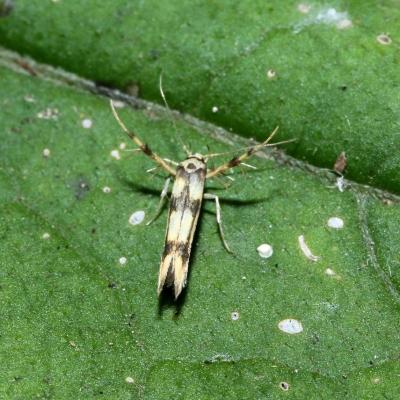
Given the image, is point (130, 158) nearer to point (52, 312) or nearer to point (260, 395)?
point (52, 312)

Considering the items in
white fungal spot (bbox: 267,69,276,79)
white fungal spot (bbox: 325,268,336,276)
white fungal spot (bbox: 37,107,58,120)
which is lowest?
white fungal spot (bbox: 325,268,336,276)

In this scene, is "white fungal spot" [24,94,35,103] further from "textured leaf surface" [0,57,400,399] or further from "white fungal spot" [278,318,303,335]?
"white fungal spot" [278,318,303,335]

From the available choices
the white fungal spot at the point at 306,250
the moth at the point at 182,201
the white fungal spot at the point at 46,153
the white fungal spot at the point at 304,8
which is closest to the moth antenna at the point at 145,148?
the moth at the point at 182,201

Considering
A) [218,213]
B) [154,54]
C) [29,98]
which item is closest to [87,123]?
[29,98]

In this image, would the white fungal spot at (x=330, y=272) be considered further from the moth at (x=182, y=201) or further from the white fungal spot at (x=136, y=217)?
the white fungal spot at (x=136, y=217)

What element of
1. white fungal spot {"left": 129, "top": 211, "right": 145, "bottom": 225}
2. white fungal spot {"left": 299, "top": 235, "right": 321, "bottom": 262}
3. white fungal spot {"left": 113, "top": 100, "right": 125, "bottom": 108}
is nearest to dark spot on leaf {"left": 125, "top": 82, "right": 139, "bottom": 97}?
white fungal spot {"left": 113, "top": 100, "right": 125, "bottom": 108}

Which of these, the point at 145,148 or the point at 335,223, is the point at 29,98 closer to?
the point at 145,148

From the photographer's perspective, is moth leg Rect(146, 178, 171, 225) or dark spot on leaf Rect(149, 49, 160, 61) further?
dark spot on leaf Rect(149, 49, 160, 61)
